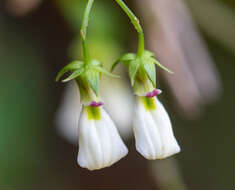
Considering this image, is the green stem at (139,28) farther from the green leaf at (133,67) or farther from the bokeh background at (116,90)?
the bokeh background at (116,90)

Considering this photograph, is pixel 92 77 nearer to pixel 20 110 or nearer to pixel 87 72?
pixel 87 72

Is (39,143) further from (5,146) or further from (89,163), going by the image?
(89,163)

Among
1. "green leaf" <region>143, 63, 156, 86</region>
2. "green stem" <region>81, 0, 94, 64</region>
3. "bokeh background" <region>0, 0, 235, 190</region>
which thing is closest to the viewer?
"green stem" <region>81, 0, 94, 64</region>

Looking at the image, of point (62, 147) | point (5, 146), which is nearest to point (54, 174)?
point (62, 147)

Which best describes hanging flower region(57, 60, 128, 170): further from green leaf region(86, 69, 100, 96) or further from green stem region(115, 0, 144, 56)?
green stem region(115, 0, 144, 56)

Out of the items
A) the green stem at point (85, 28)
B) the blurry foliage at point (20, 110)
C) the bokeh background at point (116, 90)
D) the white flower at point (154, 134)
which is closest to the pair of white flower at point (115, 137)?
the white flower at point (154, 134)

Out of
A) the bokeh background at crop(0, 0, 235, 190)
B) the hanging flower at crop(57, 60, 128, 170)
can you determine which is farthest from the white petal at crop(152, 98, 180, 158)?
the bokeh background at crop(0, 0, 235, 190)

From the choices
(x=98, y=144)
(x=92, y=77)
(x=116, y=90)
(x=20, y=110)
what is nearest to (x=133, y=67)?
(x=92, y=77)
